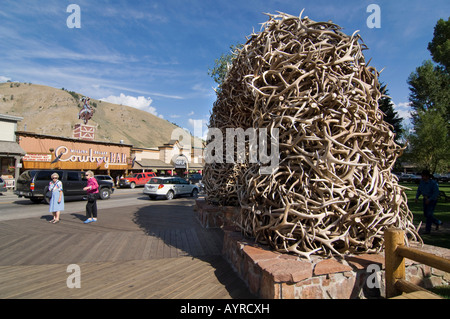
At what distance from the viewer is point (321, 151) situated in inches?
128

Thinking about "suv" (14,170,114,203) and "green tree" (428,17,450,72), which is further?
"green tree" (428,17,450,72)

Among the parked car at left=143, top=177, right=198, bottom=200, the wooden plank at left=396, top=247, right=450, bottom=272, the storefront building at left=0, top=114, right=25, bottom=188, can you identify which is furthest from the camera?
the storefront building at left=0, top=114, right=25, bottom=188

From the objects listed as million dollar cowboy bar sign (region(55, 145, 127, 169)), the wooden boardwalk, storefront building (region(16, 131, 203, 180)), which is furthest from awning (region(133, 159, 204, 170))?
the wooden boardwalk

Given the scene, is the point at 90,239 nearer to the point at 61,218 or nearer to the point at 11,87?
the point at 61,218

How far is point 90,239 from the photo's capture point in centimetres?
606

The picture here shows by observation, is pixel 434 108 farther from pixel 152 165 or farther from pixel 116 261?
pixel 116 261

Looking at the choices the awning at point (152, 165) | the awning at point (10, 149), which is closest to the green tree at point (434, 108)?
the awning at point (152, 165)

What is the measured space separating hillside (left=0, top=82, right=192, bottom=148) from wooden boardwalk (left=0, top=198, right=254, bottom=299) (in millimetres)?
74447

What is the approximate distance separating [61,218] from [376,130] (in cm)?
960

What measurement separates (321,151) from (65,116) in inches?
3815

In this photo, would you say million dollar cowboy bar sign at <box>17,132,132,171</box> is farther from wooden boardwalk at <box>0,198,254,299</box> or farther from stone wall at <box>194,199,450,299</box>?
stone wall at <box>194,199,450,299</box>

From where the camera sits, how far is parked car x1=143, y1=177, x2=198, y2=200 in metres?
15.1
